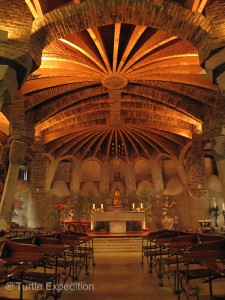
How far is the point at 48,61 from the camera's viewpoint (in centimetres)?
1143

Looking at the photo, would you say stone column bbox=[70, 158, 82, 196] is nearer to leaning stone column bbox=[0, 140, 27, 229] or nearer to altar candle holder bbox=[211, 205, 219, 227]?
altar candle holder bbox=[211, 205, 219, 227]

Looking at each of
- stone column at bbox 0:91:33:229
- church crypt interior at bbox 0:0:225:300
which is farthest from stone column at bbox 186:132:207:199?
stone column at bbox 0:91:33:229

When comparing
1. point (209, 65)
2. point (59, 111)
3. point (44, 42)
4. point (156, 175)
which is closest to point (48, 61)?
point (44, 42)

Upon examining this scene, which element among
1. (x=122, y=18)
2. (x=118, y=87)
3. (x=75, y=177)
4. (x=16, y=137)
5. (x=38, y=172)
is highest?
(x=118, y=87)

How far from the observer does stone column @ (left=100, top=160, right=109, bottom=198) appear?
23625 mm

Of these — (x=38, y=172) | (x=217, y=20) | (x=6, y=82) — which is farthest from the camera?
(x=38, y=172)

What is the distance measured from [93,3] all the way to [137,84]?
729 cm

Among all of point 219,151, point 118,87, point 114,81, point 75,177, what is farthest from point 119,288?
point 75,177

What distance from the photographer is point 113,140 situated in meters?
23.8

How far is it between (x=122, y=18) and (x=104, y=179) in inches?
674

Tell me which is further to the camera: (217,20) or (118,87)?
(118,87)

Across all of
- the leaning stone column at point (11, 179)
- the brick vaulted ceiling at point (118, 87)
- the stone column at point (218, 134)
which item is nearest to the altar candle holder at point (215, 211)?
the brick vaulted ceiling at point (118, 87)

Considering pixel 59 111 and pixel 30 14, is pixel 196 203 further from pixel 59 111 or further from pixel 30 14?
pixel 30 14

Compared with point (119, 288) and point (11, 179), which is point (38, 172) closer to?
point (11, 179)
